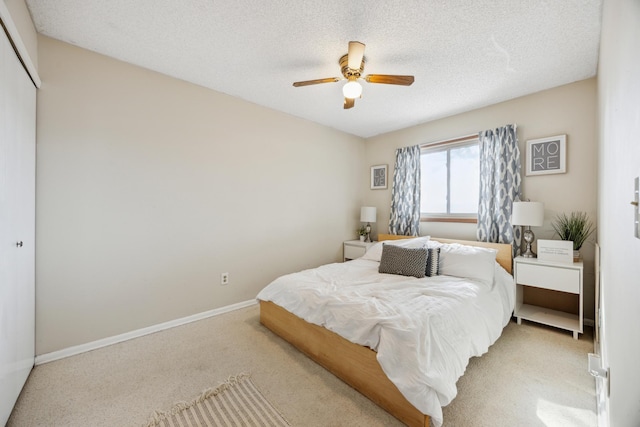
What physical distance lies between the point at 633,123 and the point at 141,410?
8.42 ft

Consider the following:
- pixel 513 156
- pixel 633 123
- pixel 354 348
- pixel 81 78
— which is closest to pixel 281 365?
pixel 354 348

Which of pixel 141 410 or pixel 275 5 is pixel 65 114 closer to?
pixel 275 5

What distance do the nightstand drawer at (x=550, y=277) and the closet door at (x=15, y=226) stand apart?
402 centimetres

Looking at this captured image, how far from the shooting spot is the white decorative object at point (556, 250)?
2496 mm

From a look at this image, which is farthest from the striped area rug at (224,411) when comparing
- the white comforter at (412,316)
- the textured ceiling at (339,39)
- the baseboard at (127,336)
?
the textured ceiling at (339,39)

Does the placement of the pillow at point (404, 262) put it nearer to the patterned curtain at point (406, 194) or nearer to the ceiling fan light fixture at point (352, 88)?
the patterned curtain at point (406, 194)

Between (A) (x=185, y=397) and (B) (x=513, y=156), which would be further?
(B) (x=513, y=156)

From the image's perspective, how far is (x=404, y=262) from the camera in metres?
2.74

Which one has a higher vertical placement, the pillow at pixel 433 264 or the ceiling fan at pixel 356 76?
the ceiling fan at pixel 356 76

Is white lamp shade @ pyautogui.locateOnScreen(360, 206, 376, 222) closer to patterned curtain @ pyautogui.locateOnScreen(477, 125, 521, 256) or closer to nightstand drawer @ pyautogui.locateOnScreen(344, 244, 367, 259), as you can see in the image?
nightstand drawer @ pyautogui.locateOnScreen(344, 244, 367, 259)

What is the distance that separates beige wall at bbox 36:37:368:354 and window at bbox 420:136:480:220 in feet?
6.31

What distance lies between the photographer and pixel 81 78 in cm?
222

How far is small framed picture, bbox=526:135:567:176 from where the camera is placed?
109 inches

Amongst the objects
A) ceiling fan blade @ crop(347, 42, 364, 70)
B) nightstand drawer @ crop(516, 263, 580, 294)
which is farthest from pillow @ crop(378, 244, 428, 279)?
ceiling fan blade @ crop(347, 42, 364, 70)
